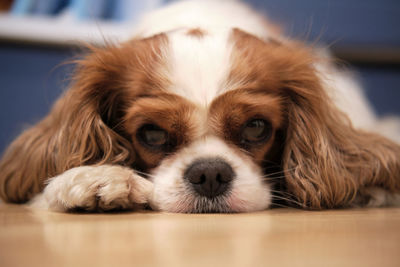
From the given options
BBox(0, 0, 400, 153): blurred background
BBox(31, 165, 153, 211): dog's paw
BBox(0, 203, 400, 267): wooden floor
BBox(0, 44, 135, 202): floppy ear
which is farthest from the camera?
BBox(0, 0, 400, 153): blurred background

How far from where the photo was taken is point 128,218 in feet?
4.21

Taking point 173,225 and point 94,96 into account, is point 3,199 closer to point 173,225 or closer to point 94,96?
point 94,96

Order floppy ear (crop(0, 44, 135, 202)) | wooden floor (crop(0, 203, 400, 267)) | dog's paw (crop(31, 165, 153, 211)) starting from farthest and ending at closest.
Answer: floppy ear (crop(0, 44, 135, 202)) → dog's paw (crop(31, 165, 153, 211)) → wooden floor (crop(0, 203, 400, 267))

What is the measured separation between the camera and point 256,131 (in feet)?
5.59

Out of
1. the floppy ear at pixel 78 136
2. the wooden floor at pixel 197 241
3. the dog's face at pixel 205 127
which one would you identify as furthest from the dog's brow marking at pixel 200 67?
the wooden floor at pixel 197 241

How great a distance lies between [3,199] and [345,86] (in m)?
2.03

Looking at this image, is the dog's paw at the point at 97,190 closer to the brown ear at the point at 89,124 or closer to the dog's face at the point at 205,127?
the dog's face at the point at 205,127

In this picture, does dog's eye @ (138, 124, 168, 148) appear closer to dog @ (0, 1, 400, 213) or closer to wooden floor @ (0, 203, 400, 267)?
dog @ (0, 1, 400, 213)

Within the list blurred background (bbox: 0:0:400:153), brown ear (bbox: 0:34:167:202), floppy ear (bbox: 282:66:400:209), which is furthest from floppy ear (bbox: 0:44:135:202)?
blurred background (bbox: 0:0:400:153)

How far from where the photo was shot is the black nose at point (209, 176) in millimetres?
1541

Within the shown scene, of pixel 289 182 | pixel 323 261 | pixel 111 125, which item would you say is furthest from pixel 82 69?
pixel 323 261

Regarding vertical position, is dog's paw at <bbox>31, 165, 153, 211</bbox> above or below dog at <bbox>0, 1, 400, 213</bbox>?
below

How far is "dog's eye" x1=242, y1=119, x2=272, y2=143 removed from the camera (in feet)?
5.50

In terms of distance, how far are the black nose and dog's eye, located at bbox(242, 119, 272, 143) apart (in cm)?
17
